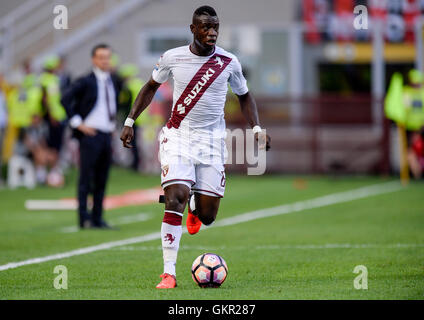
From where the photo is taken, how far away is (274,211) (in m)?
15.8

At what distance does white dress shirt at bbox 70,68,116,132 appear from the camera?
515 inches

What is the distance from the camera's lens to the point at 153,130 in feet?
84.0

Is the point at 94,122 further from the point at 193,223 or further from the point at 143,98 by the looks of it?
the point at 143,98

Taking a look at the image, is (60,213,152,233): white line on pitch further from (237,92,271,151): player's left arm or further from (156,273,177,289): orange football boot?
(156,273,177,289): orange football boot

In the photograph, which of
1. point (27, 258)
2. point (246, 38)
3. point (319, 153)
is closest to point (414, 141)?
point (319, 153)

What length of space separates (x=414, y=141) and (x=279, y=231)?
11.0 m

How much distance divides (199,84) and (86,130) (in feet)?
15.6

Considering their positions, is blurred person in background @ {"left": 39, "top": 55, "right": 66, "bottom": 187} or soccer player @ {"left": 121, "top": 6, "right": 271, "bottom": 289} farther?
blurred person in background @ {"left": 39, "top": 55, "right": 66, "bottom": 187}

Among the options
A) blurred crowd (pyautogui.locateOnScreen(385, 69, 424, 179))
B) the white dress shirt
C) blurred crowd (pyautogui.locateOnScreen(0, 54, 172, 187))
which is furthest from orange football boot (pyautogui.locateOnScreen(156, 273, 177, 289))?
blurred crowd (pyautogui.locateOnScreen(385, 69, 424, 179))

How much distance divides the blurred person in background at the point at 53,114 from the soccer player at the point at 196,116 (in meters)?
12.8

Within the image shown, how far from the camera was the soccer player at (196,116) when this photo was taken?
8320 mm

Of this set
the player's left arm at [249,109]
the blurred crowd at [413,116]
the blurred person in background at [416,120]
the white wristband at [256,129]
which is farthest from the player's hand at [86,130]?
the blurred person in background at [416,120]

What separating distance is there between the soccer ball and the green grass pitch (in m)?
0.09

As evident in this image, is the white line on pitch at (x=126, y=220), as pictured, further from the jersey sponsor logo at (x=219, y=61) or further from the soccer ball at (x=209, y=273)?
the soccer ball at (x=209, y=273)
